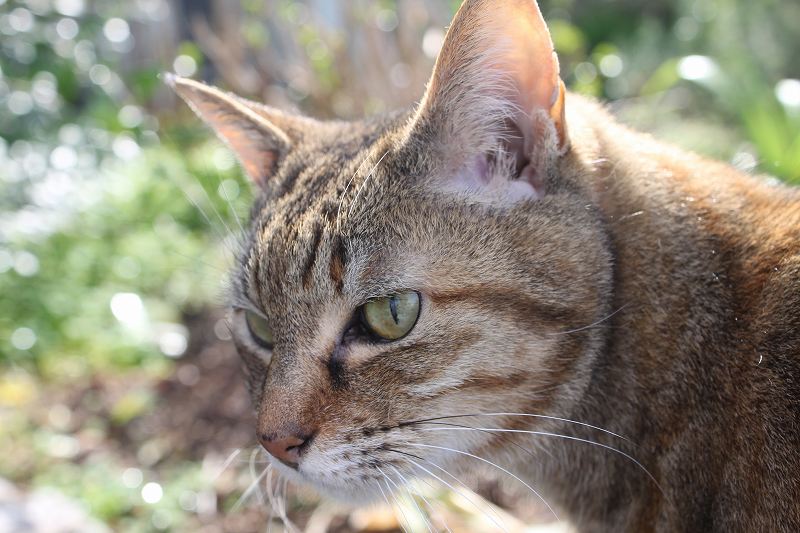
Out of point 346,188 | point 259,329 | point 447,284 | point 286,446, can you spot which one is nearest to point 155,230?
point 259,329

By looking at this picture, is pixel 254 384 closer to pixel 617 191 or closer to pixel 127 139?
pixel 617 191

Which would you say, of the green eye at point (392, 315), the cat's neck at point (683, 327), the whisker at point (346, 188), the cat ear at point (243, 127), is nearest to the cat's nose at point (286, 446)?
the green eye at point (392, 315)

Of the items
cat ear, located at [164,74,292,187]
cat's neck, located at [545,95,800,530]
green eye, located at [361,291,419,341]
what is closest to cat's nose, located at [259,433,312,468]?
green eye, located at [361,291,419,341]

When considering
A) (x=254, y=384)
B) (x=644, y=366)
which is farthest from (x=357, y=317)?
(x=644, y=366)

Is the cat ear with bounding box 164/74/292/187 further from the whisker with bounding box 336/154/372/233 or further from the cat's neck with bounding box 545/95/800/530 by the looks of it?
the cat's neck with bounding box 545/95/800/530

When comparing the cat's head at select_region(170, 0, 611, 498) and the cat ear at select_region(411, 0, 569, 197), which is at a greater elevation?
the cat ear at select_region(411, 0, 569, 197)

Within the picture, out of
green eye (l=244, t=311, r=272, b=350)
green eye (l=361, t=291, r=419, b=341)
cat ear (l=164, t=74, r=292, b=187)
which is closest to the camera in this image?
green eye (l=361, t=291, r=419, b=341)

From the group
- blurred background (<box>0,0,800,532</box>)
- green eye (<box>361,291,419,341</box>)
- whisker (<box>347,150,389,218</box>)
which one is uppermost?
whisker (<box>347,150,389,218</box>)

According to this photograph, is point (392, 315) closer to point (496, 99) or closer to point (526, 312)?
point (526, 312)
